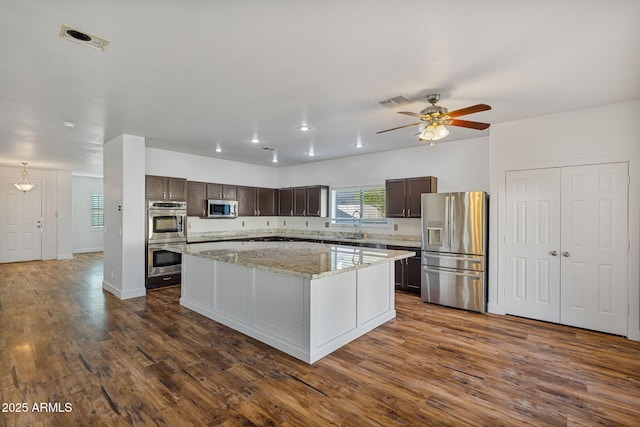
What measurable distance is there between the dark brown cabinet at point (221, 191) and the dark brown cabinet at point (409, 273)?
3722 millimetres

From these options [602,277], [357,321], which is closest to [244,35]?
[357,321]

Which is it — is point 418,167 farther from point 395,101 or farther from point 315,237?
point 315,237

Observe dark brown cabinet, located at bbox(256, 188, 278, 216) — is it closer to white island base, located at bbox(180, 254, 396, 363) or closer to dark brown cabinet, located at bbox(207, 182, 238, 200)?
dark brown cabinet, located at bbox(207, 182, 238, 200)

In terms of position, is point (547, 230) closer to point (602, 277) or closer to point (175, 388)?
point (602, 277)

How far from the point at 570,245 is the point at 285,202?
5660 millimetres

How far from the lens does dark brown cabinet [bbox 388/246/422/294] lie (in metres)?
5.25

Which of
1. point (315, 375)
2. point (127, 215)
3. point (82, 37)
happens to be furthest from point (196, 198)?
point (315, 375)

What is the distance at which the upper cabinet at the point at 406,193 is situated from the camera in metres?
5.46

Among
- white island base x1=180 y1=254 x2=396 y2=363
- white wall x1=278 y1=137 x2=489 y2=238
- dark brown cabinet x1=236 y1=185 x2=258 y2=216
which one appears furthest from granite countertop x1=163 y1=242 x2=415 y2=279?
dark brown cabinet x1=236 y1=185 x2=258 y2=216

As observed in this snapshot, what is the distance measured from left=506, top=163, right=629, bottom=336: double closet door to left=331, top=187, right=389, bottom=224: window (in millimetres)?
2493

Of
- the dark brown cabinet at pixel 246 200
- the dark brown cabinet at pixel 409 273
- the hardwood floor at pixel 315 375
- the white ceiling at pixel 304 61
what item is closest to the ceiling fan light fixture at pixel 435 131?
the white ceiling at pixel 304 61

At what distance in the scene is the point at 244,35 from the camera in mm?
2141

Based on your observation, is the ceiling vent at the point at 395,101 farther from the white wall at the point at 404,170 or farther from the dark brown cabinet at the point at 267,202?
the dark brown cabinet at the point at 267,202

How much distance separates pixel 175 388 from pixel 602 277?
4669 mm
